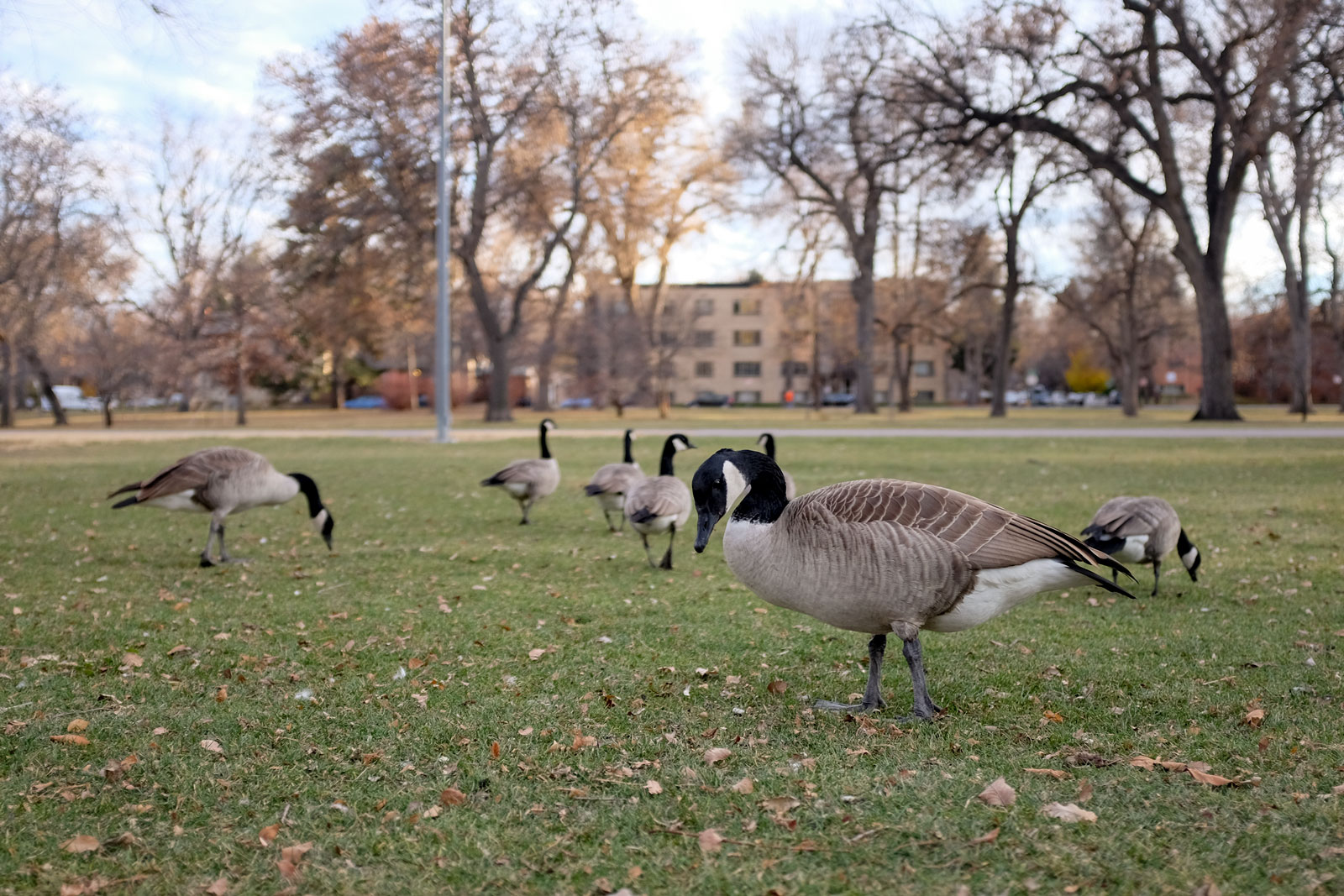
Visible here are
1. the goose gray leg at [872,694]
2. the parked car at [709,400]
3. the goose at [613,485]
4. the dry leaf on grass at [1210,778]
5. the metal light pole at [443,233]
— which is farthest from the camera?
the parked car at [709,400]

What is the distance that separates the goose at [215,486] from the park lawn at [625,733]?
2.11 feet

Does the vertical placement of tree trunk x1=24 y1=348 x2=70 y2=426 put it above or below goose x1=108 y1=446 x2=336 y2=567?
above

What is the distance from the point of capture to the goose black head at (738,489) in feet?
15.5

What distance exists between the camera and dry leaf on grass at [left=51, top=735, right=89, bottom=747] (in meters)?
4.68

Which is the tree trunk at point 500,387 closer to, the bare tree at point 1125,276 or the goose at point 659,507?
the bare tree at point 1125,276

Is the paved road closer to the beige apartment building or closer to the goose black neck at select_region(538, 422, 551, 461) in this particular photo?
the goose black neck at select_region(538, 422, 551, 461)

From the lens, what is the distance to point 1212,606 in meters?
7.68

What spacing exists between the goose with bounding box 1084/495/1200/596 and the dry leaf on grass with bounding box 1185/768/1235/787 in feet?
12.4

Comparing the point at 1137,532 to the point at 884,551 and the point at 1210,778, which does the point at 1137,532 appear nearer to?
the point at 1210,778

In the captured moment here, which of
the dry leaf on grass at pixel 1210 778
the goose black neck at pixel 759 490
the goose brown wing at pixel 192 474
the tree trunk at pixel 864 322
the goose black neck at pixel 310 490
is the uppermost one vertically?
the tree trunk at pixel 864 322

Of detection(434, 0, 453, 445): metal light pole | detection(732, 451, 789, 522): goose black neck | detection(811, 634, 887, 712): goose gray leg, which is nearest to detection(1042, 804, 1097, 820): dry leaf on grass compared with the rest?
detection(811, 634, 887, 712): goose gray leg

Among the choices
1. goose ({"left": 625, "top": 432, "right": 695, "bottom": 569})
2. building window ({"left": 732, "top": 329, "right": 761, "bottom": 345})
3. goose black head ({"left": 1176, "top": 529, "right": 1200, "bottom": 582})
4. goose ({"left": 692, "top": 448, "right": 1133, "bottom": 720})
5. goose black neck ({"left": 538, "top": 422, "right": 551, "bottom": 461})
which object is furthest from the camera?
building window ({"left": 732, "top": 329, "right": 761, "bottom": 345})

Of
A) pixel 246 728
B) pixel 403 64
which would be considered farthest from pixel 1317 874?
pixel 403 64

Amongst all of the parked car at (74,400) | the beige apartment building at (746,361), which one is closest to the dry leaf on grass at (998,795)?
the parked car at (74,400)
